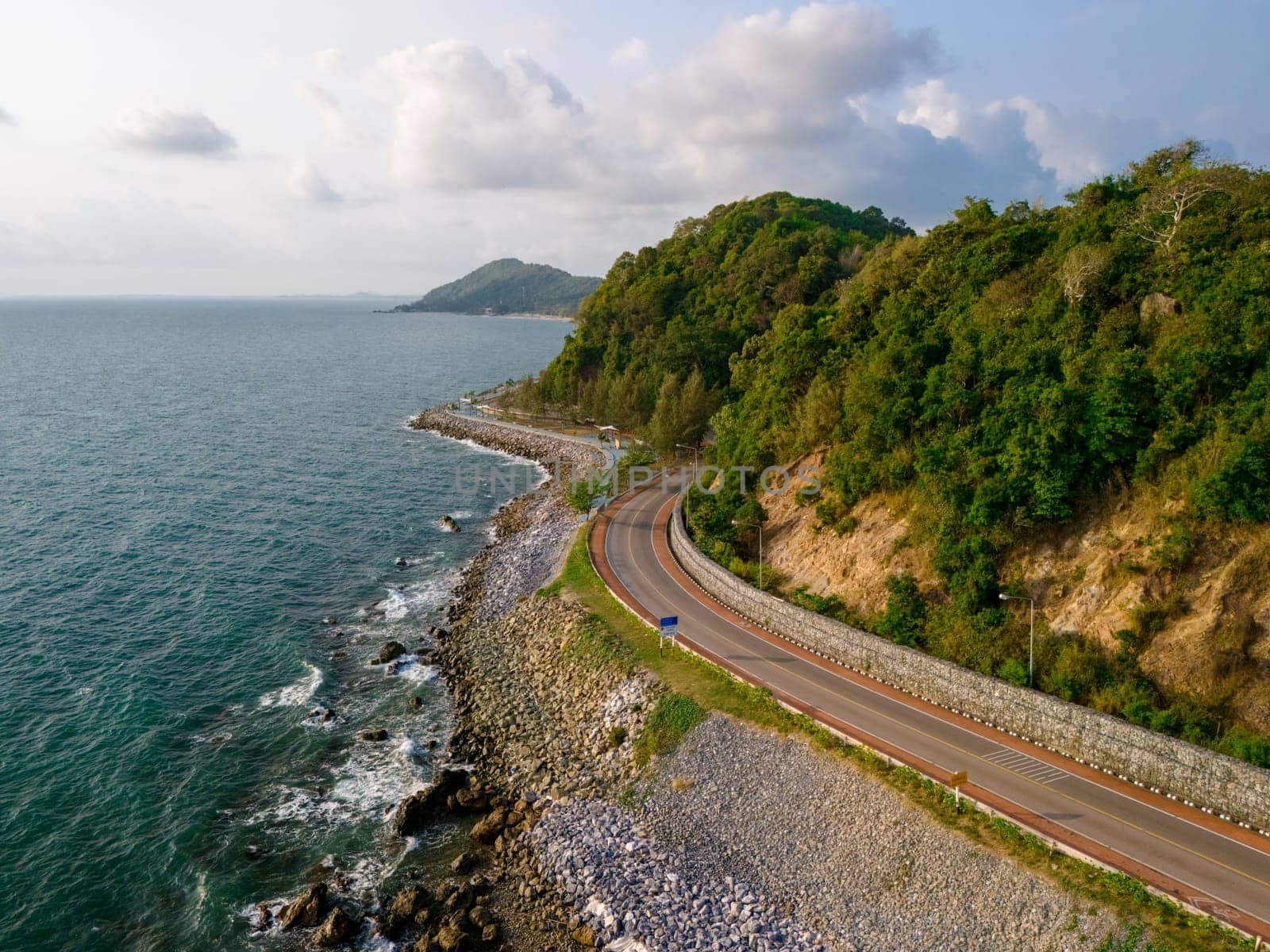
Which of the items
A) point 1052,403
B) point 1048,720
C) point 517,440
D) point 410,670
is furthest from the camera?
point 517,440

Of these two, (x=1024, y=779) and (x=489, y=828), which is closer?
(x=1024, y=779)

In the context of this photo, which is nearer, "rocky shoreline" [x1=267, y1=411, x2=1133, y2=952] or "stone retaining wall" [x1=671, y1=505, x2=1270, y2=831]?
"rocky shoreline" [x1=267, y1=411, x2=1133, y2=952]

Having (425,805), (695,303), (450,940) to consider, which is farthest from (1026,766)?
(695,303)

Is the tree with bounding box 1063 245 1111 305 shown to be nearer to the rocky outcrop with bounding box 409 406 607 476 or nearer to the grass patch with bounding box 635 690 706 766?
the grass patch with bounding box 635 690 706 766

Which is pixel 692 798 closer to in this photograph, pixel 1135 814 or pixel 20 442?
pixel 1135 814

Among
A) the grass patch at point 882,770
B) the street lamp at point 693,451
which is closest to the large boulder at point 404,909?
the grass patch at point 882,770

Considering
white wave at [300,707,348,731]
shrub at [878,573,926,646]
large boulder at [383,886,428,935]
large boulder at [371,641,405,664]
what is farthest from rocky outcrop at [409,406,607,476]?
large boulder at [383,886,428,935]

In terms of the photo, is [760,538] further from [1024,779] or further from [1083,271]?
Answer: [1083,271]
